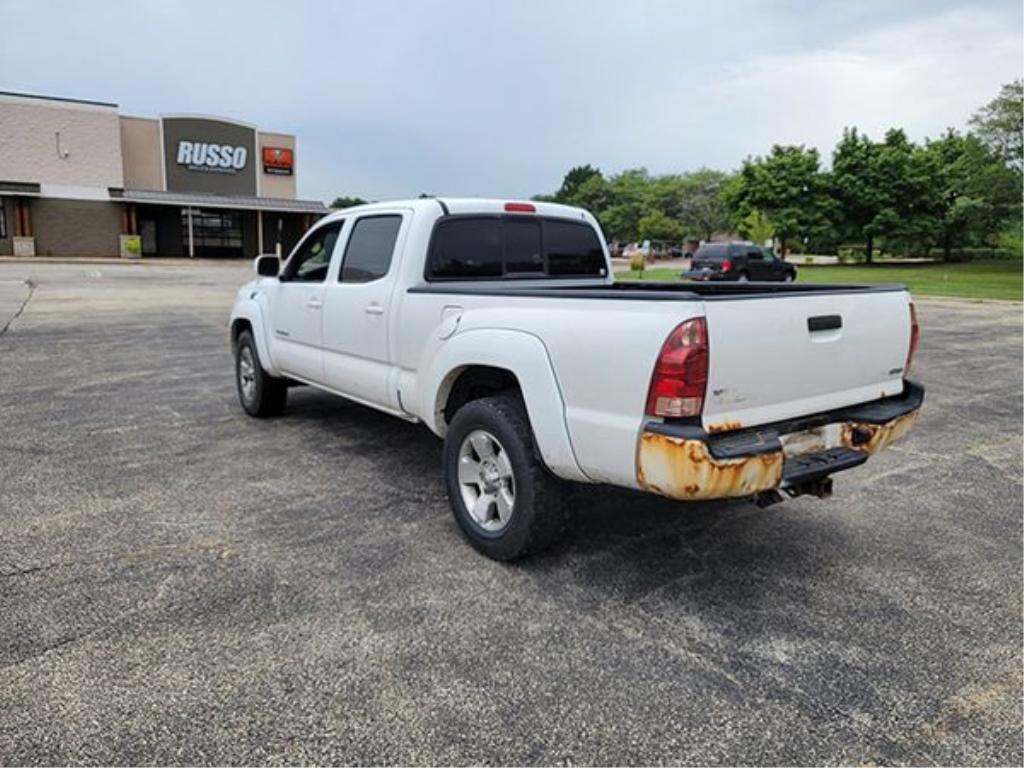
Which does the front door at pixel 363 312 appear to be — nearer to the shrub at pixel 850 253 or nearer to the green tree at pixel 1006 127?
the green tree at pixel 1006 127

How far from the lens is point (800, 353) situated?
10.9ft

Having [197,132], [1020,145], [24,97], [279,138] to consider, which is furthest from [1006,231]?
[24,97]

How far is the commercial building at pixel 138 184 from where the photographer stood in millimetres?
39469

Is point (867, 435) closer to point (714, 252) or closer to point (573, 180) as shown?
point (714, 252)

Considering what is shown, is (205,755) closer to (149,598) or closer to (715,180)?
(149,598)

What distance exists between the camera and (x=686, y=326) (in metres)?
2.95

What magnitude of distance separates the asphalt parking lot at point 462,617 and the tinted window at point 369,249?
136cm

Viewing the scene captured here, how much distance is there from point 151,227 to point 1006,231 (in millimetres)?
46216

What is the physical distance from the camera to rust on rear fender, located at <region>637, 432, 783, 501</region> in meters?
2.99

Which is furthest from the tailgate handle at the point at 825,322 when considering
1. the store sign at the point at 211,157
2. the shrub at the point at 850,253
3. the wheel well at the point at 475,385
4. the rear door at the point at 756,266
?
the shrub at the point at 850,253

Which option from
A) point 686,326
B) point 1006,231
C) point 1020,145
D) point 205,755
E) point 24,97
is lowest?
point 205,755

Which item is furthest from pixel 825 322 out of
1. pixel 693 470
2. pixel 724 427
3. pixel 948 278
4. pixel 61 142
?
pixel 61 142

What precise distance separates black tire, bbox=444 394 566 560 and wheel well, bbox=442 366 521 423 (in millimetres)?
136

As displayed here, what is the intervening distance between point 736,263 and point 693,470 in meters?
26.6
